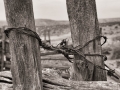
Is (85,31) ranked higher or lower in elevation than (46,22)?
higher

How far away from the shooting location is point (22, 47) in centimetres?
154

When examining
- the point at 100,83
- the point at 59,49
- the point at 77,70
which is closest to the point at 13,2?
the point at 59,49

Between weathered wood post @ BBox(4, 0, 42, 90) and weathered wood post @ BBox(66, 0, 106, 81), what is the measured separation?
429 mm

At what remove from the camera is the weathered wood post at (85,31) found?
183cm

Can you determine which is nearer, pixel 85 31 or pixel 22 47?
pixel 22 47

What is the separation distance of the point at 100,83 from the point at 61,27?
58.3 ft

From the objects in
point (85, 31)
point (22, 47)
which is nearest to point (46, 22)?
point (85, 31)

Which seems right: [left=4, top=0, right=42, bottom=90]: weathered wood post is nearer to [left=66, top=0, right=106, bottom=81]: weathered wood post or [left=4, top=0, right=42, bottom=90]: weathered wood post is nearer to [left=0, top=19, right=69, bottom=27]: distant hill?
[left=66, top=0, right=106, bottom=81]: weathered wood post

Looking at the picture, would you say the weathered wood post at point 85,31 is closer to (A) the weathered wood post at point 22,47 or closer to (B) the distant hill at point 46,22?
(A) the weathered wood post at point 22,47

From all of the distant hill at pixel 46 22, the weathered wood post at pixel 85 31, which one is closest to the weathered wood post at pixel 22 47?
the weathered wood post at pixel 85 31

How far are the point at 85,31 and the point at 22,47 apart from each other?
0.59 m

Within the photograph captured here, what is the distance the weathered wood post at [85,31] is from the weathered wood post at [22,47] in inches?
16.9

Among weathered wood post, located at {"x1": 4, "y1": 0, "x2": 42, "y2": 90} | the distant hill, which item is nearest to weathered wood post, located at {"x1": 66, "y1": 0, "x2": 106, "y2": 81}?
weathered wood post, located at {"x1": 4, "y1": 0, "x2": 42, "y2": 90}

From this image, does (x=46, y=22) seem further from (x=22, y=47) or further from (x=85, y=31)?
(x=22, y=47)
